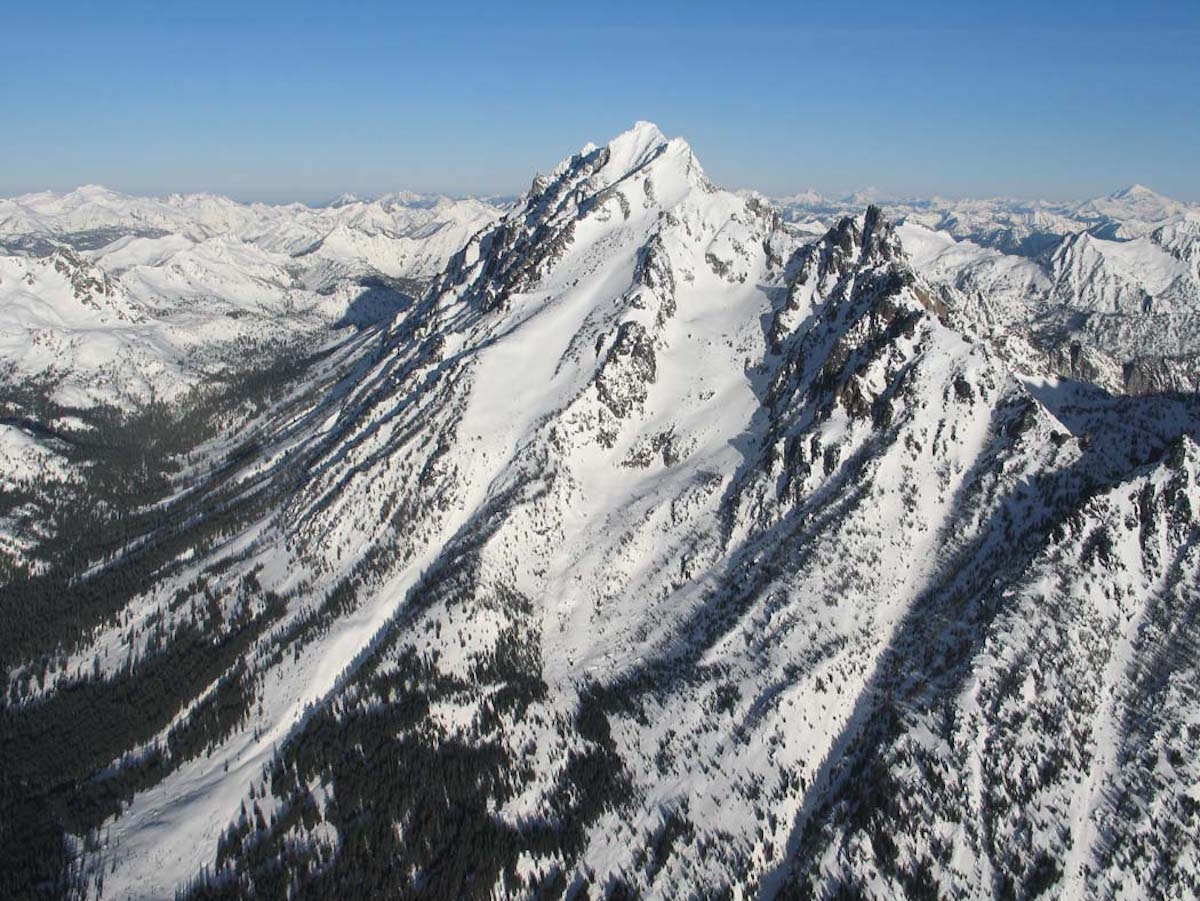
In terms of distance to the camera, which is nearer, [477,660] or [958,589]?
[958,589]

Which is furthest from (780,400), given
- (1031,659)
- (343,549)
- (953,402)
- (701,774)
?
(343,549)

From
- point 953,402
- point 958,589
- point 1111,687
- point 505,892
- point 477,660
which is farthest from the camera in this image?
point 953,402

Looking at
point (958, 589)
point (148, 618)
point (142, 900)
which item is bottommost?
point (148, 618)

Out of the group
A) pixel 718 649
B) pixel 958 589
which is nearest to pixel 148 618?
pixel 718 649

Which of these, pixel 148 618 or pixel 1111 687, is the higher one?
pixel 1111 687

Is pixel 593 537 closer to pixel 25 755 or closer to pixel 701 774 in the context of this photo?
pixel 701 774

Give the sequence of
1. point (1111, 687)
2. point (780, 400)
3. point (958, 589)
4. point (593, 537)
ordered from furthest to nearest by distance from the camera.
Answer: point (780, 400)
point (593, 537)
point (958, 589)
point (1111, 687)

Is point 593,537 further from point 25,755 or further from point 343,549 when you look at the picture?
point 25,755
